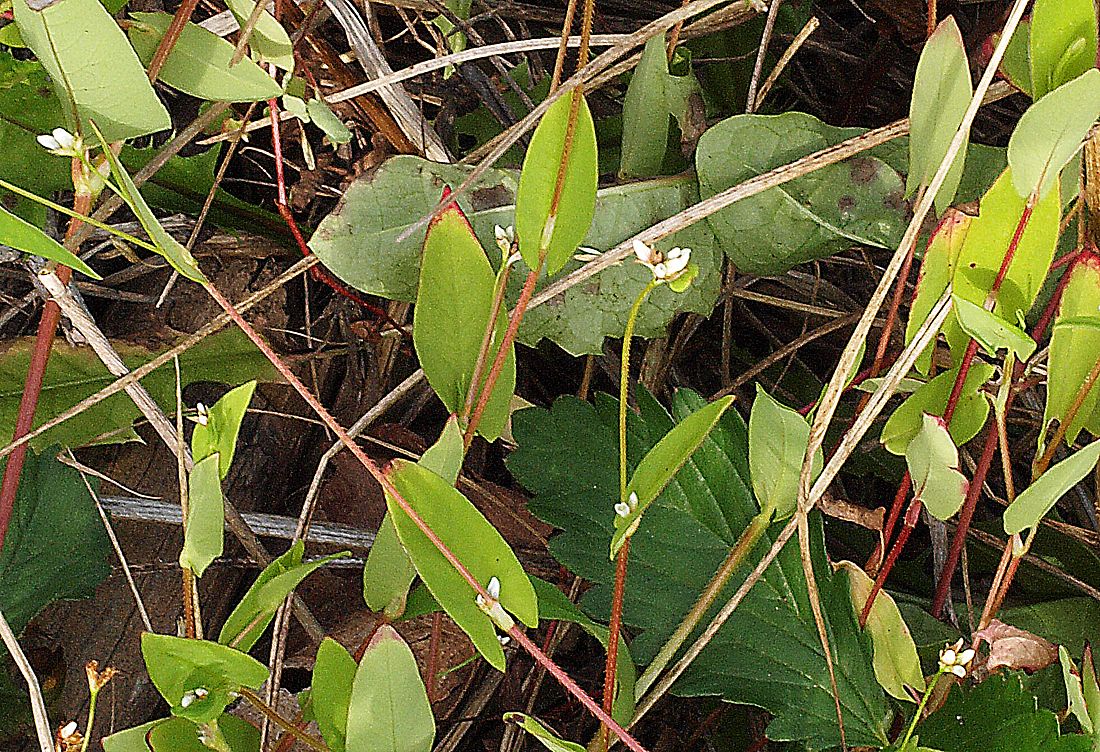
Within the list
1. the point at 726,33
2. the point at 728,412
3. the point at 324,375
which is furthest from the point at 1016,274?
the point at 324,375

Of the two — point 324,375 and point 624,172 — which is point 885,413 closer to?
point 624,172

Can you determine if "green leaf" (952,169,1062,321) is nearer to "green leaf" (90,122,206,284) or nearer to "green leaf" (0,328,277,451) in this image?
"green leaf" (90,122,206,284)

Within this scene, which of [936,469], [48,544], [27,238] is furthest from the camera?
[48,544]

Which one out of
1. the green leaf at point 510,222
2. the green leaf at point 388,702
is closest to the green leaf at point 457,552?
the green leaf at point 388,702

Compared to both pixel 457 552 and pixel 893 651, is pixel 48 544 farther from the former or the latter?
pixel 893 651

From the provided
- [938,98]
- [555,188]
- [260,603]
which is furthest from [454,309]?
[938,98]

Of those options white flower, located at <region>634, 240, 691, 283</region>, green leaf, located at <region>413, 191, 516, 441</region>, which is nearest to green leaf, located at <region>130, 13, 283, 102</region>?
green leaf, located at <region>413, 191, 516, 441</region>
